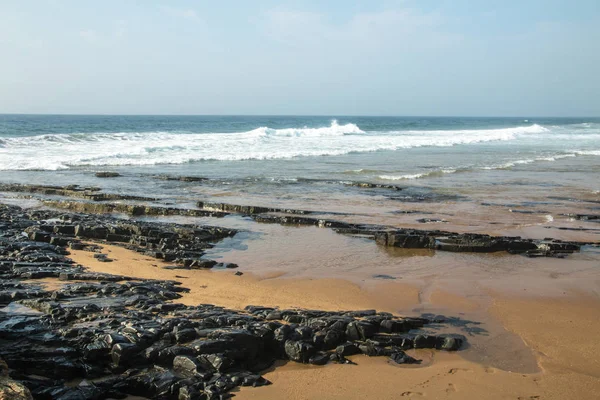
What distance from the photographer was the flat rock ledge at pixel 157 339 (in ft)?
14.6

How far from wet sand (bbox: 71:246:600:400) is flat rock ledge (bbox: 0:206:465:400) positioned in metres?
0.22

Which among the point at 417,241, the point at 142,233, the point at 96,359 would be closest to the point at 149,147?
the point at 142,233

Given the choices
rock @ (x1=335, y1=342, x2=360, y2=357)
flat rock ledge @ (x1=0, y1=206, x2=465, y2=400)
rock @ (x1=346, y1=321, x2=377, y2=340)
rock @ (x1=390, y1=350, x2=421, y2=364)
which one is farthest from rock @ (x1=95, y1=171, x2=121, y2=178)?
rock @ (x1=390, y1=350, x2=421, y2=364)

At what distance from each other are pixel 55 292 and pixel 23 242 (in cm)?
329

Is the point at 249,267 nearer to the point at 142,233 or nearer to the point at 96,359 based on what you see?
the point at 142,233

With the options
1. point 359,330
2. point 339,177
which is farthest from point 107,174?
point 359,330

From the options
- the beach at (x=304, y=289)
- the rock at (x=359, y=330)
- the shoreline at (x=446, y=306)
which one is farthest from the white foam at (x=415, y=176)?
the rock at (x=359, y=330)

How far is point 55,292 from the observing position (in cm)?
633

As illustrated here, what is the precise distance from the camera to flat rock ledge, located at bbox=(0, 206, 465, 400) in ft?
14.6

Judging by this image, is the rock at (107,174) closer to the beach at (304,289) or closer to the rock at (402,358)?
the beach at (304,289)

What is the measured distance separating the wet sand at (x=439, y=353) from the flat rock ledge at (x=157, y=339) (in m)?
0.22

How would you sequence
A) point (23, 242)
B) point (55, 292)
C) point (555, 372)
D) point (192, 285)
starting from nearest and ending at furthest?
point (555, 372)
point (55, 292)
point (192, 285)
point (23, 242)

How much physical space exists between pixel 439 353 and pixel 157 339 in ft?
8.83

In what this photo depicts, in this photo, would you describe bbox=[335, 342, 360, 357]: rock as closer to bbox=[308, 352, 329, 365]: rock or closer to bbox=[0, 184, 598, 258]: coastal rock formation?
bbox=[308, 352, 329, 365]: rock
